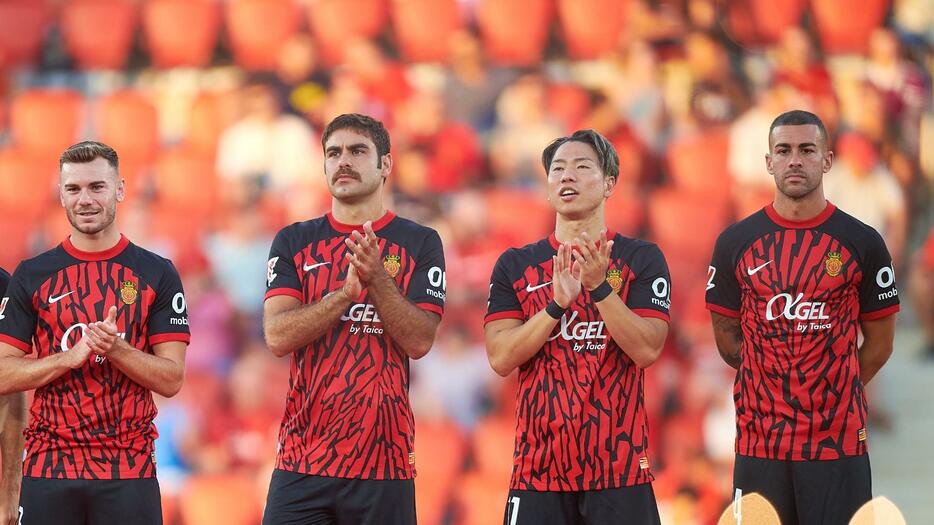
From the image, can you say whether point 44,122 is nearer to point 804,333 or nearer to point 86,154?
point 86,154

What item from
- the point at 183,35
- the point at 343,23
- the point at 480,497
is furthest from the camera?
the point at 183,35

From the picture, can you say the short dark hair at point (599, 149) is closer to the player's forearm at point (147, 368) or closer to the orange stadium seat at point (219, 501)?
the player's forearm at point (147, 368)

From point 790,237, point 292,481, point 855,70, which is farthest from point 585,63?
point 292,481

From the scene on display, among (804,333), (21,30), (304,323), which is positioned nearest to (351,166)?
(304,323)

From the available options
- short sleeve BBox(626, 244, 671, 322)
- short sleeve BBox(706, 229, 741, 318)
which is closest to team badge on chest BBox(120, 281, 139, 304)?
short sleeve BBox(626, 244, 671, 322)

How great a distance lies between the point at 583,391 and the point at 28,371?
175 cm

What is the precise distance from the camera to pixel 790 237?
13.2ft

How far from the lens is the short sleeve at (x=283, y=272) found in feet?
12.8

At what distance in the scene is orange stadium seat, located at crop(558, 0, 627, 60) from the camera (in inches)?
316

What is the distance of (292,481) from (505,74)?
4.84m

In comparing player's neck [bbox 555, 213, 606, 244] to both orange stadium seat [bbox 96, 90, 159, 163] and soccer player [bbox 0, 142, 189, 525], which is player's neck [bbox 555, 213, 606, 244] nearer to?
soccer player [bbox 0, 142, 189, 525]

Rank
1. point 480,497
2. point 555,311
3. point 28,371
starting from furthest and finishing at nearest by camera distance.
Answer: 1. point 480,497
2. point 555,311
3. point 28,371

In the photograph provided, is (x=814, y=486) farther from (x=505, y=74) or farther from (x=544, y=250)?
(x=505, y=74)

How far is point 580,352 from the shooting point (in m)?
3.83
